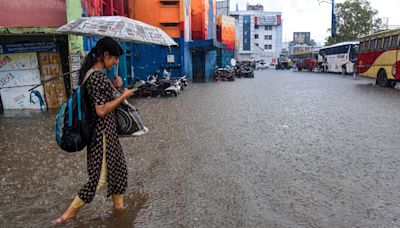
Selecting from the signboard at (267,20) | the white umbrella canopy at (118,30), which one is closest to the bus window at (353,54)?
the white umbrella canopy at (118,30)

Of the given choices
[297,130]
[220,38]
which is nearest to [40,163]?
[297,130]

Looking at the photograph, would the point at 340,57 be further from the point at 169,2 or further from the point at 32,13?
the point at 32,13

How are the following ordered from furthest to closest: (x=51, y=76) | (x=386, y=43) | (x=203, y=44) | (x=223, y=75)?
(x=223, y=75)
(x=203, y=44)
(x=386, y=43)
(x=51, y=76)

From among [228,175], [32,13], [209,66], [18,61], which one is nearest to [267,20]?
[209,66]

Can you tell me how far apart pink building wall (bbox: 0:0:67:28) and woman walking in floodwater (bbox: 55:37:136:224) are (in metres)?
8.40

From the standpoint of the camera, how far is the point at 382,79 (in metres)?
19.5

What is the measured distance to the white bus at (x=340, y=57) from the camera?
108ft

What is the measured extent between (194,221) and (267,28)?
322ft

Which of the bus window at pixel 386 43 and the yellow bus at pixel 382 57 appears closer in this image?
the yellow bus at pixel 382 57

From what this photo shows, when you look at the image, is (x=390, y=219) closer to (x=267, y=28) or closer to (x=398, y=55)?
(x=398, y=55)

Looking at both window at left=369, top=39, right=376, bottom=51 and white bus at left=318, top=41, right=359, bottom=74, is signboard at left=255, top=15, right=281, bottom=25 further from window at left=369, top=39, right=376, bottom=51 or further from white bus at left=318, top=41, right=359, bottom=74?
window at left=369, top=39, right=376, bottom=51

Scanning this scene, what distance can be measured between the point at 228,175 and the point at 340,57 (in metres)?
34.4

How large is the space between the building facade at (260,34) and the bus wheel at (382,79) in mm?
71169

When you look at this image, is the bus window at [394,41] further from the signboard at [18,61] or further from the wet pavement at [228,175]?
the signboard at [18,61]
